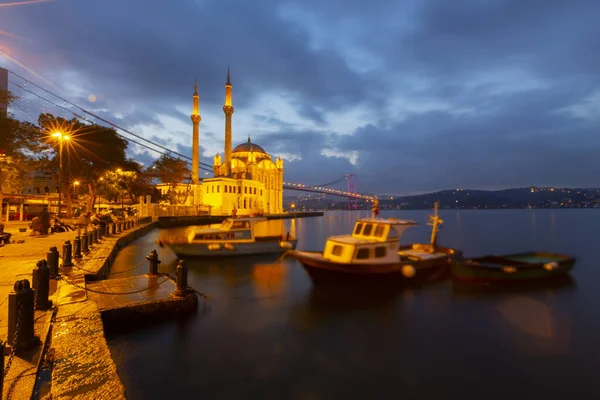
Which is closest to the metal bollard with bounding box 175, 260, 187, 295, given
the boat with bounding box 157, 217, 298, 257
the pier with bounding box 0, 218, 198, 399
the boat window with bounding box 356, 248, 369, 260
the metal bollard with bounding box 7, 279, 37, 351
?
the pier with bounding box 0, 218, 198, 399

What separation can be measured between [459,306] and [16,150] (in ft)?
115

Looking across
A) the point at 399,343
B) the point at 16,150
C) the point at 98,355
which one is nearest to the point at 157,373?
the point at 98,355

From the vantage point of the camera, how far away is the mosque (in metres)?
75.6

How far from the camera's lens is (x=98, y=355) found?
18.8 ft

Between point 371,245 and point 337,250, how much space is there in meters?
1.65

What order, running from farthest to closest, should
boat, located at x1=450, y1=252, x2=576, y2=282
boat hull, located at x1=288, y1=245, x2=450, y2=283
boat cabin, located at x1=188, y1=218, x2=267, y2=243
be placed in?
boat cabin, located at x1=188, y1=218, x2=267, y2=243
boat, located at x1=450, y1=252, x2=576, y2=282
boat hull, located at x1=288, y1=245, x2=450, y2=283

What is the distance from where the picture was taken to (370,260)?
1505cm

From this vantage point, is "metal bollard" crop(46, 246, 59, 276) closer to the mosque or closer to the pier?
the pier

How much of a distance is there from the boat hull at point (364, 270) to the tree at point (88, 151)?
36687mm

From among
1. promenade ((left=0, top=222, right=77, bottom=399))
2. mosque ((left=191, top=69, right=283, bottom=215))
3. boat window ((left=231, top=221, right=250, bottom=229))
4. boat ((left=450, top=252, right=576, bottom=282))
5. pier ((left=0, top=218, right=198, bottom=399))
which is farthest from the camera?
mosque ((left=191, top=69, right=283, bottom=215))

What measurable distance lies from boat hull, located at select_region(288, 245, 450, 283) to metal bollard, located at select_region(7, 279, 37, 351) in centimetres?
1088

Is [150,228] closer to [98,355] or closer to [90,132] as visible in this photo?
[90,132]

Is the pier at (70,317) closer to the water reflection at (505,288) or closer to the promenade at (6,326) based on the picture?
the promenade at (6,326)

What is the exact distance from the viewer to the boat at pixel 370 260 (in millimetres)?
14852
